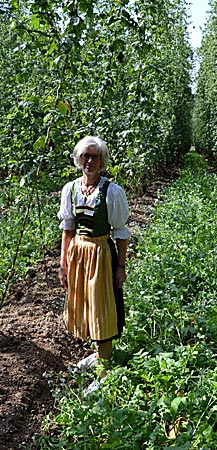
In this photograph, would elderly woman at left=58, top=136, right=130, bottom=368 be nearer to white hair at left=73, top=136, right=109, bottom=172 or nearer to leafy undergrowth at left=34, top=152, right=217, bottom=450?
white hair at left=73, top=136, right=109, bottom=172

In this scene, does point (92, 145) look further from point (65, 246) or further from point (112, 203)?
point (65, 246)

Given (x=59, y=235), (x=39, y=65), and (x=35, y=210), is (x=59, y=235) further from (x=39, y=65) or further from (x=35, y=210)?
(x=39, y=65)

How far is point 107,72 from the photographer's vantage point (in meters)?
5.38

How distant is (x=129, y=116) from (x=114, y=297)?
3.09 metres

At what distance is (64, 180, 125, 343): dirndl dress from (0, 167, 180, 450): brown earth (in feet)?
1.59

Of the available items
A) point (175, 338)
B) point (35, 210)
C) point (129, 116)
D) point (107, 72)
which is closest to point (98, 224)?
point (175, 338)

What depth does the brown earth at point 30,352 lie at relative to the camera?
3.38 meters

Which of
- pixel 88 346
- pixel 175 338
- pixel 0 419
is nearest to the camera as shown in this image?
pixel 0 419

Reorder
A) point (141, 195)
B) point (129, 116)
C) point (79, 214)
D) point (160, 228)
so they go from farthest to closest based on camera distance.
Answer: point (141, 195), point (160, 228), point (129, 116), point (79, 214)

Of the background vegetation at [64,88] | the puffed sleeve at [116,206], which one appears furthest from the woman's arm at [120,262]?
the background vegetation at [64,88]

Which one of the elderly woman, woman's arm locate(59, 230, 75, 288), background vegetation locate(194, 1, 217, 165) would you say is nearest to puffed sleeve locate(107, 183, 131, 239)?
the elderly woman

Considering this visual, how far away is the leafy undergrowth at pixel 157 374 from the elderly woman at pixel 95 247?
1.10 feet

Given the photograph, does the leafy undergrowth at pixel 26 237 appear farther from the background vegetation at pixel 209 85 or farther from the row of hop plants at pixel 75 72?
the background vegetation at pixel 209 85

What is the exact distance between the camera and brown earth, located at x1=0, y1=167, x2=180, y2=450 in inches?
133
